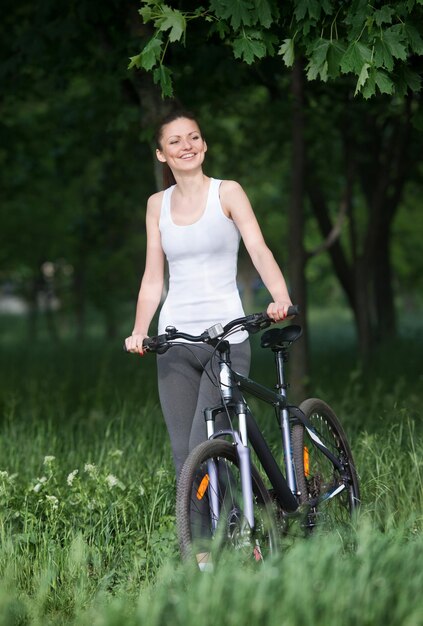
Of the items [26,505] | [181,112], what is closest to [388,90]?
[181,112]

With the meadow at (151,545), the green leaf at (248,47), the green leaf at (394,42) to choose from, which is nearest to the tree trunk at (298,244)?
the meadow at (151,545)

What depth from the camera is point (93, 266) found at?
2500 centimetres

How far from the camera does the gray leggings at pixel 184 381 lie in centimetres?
428

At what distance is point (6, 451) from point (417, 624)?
3.95 meters

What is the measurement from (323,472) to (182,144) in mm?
1639

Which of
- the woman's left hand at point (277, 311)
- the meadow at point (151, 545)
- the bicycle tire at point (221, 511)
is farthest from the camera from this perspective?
the woman's left hand at point (277, 311)

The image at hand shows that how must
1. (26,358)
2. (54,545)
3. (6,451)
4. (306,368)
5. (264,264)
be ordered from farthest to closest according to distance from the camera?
(26,358) → (306,368) → (6,451) → (54,545) → (264,264)

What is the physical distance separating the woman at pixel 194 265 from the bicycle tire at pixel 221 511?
27cm

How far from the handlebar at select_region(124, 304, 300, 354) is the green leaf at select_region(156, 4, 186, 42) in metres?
1.57

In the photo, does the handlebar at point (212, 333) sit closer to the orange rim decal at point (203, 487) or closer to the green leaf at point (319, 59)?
the orange rim decal at point (203, 487)

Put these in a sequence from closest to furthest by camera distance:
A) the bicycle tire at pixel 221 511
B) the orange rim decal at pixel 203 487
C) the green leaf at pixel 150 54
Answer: the bicycle tire at pixel 221 511 < the orange rim decal at pixel 203 487 < the green leaf at pixel 150 54

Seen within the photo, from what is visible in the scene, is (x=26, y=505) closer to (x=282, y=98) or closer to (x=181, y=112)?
(x=181, y=112)

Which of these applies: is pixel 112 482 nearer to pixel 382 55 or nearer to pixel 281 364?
pixel 281 364

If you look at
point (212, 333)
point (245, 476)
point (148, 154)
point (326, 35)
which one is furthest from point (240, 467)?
point (148, 154)
